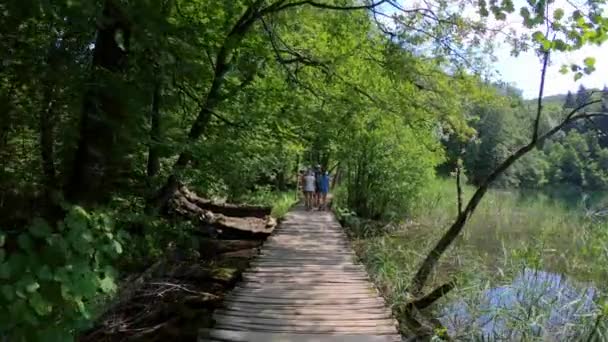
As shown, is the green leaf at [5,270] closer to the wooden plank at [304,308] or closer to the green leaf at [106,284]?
the green leaf at [106,284]

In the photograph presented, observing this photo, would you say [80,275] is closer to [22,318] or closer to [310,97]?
[22,318]

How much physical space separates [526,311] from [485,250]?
7153 mm

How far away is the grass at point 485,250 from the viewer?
696 cm

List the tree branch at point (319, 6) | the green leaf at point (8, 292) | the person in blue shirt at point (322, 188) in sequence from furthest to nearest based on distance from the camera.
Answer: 1. the person in blue shirt at point (322, 188)
2. the tree branch at point (319, 6)
3. the green leaf at point (8, 292)

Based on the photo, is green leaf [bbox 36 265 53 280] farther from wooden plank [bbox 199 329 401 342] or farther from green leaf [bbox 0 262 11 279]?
wooden plank [bbox 199 329 401 342]

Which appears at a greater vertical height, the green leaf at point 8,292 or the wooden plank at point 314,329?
the green leaf at point 8,292

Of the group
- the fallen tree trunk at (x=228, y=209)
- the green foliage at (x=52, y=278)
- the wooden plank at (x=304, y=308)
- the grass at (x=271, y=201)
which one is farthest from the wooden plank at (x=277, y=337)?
the grass at (x=271, y=201)

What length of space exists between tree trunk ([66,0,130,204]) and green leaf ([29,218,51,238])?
205 cm

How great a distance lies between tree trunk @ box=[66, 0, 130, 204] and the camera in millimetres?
4535

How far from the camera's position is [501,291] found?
686cm

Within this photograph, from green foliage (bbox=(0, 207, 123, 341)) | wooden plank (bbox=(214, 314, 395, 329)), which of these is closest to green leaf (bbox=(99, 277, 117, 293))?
green foliage (bbox=(0, 207, 123, 341))

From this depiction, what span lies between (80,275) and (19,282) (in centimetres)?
25

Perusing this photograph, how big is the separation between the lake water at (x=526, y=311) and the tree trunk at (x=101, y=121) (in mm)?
4350

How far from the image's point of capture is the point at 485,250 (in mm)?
12891
